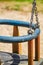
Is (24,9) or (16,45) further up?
(24,9)

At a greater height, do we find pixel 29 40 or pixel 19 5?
pixel 19 5

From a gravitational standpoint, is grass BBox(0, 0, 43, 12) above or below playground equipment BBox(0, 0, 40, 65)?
above

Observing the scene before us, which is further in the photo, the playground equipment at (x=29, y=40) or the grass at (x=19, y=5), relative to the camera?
the grass at (x=19, y=5)

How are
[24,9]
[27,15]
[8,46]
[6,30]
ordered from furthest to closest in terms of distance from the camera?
[24,9], [27,15], [6,30], [8,46]

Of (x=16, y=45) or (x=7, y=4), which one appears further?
(x=7, y=4)

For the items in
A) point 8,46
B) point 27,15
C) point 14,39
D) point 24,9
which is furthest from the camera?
point 24,9

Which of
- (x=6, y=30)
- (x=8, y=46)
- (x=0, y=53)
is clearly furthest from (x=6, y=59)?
(x=6, y=30)

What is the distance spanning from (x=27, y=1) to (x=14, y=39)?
5263mm

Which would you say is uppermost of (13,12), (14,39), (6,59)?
(13,12)

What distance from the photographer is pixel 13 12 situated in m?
6.83

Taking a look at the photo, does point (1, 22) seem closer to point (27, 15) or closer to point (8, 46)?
point (8, 46)

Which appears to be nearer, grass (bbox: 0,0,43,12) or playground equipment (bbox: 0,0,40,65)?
playground equipment (bbox: 0,0,40,65)

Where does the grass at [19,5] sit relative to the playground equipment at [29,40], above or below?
above

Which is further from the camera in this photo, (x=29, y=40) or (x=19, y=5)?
(x=19, y=5)
